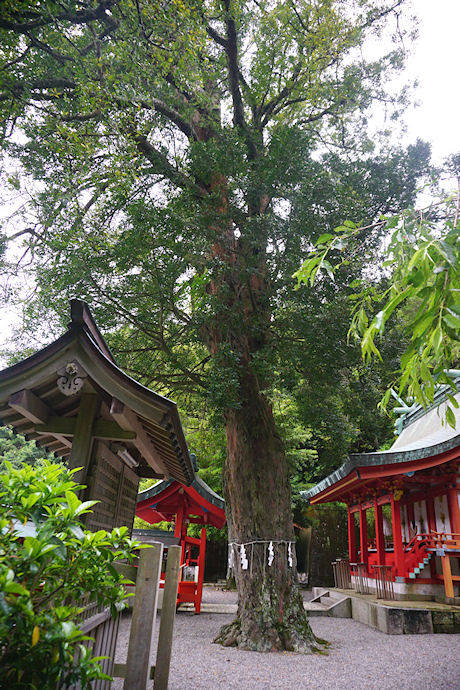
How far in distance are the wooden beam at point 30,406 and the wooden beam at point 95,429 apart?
0.08 m

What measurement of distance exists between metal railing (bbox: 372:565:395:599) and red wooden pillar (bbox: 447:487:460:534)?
1778 mm

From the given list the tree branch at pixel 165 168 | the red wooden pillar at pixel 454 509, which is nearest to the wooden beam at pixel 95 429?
the tree branch at pixel 165 168

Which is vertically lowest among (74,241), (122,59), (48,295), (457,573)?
(457,573)

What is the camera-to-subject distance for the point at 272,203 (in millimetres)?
8609

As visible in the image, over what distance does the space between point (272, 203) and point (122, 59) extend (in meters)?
3.53

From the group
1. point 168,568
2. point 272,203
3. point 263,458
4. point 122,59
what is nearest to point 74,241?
point 122,59

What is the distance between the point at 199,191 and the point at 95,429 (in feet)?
21.6

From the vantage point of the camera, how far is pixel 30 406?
3.71 metres

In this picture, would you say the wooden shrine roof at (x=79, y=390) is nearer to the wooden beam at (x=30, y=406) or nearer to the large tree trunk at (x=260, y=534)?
the wooden beam at (x=30, y=406)

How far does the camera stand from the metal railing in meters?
9.94

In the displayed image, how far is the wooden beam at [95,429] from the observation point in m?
3.89

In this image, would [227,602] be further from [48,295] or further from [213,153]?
[213,153]

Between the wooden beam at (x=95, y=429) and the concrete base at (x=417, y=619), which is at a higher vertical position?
the wooden beam at (x=95, y=429)

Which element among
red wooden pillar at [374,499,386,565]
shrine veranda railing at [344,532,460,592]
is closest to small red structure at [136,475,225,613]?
red wooden pillar at [374,499,386,565]
